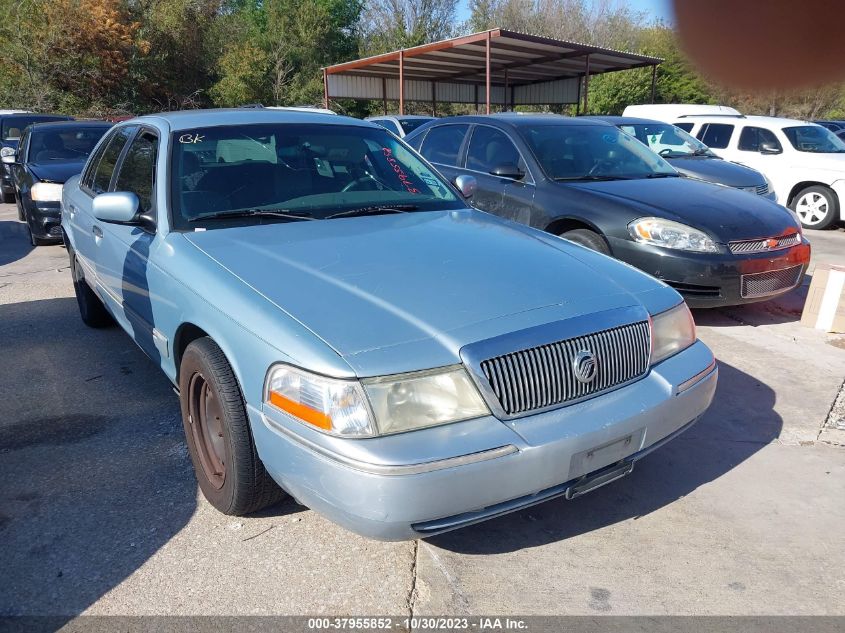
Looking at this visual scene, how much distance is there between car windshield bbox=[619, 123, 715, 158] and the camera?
9281 millimetres

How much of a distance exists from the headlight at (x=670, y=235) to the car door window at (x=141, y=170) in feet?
11.3

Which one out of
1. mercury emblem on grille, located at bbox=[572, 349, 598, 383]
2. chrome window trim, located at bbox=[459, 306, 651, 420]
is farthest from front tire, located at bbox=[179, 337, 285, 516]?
mercury emblem on grille, located at bbox=[572, 349, 598, 383]

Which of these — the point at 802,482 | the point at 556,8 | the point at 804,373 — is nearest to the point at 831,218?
the point at 804,373

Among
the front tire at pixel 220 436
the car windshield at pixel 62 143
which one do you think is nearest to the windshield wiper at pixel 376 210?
the front tire at pixel 220 436

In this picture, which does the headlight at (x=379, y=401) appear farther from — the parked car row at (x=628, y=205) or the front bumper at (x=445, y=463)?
the parked car row at (x=628, y=205)

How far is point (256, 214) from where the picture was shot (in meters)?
3.61

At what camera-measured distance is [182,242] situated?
331cm

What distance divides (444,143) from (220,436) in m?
4.93

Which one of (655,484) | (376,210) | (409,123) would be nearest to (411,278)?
(376,210)

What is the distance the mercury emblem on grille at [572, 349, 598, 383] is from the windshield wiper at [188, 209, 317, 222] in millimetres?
1673

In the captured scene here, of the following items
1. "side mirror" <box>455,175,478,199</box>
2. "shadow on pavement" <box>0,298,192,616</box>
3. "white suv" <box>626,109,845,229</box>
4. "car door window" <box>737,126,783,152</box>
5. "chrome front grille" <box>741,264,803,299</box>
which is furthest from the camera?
"car door window" <box>737,126,783,152</box>

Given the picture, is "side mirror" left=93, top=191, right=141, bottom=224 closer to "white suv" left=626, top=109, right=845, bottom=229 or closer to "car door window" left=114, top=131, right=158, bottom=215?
"car door window" left=114, top=131, right=158, bottom=215

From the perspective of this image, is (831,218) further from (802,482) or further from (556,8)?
(556,8)

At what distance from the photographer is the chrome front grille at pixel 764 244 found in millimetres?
5344
